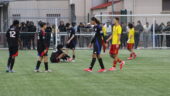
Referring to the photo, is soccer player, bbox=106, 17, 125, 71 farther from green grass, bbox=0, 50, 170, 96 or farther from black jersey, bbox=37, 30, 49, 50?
black jersey, bbox=37, 30, 49, 50

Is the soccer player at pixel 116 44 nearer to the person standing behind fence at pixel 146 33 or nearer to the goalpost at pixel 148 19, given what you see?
the goalpost at pixel 148 19

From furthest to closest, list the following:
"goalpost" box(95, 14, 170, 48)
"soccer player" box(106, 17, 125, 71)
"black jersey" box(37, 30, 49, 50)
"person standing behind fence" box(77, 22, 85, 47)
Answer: "person standing behind fence" box(77, 22, 85, 47)
"goalpost" box(95, 14, 170, 48)
"soccer player" box(106, 17, 125, 71)
"black jersey" box(37, 30, 49, 50)

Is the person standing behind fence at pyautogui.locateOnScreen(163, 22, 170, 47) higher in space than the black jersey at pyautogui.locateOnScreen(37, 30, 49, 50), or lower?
lower

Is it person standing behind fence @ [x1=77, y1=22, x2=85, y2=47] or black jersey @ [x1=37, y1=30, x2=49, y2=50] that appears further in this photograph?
person standing behind fence @ [x1=77, y1=22, x2=85, y2=47]

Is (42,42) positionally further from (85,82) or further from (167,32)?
(167,32)

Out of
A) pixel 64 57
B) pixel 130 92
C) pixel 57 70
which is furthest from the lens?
pixel 64 57

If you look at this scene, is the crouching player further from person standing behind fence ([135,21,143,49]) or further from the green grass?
person standing behind fence ([135,21,143,49])

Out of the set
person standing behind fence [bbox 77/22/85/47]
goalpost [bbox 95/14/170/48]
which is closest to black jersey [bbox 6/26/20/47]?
goalpost [bbox 95/14/170/48]

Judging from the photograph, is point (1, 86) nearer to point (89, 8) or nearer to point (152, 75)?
point (152, 75)

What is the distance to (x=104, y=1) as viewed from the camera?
163ft

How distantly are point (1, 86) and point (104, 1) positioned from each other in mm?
36290

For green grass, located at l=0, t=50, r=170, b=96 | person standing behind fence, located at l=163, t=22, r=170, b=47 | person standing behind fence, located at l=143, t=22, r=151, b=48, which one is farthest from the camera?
person standing behind fence, located at l=143, t=22, r=151, b=48

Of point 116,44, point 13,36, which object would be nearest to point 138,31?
point 116,44

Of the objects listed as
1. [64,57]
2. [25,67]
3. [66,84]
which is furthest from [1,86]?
Result: [64,57]
